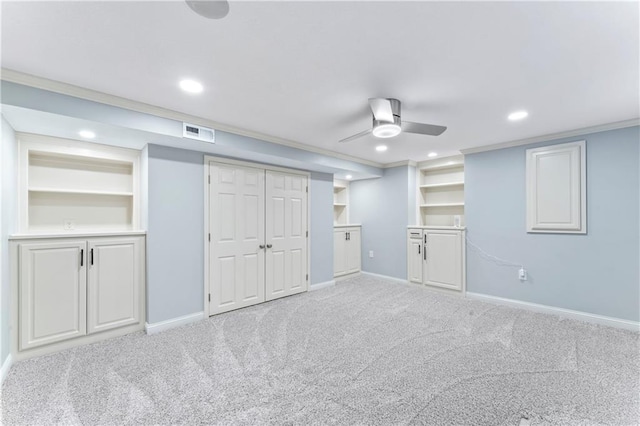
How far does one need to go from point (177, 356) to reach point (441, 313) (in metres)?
3.06

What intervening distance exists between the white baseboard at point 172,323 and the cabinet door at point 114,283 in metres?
0.20

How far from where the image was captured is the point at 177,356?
2.49 meters

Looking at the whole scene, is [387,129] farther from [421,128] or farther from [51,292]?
[51,292]

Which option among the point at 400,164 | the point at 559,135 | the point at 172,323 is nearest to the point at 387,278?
the point at 400,164

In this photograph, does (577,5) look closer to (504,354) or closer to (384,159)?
(504,354)

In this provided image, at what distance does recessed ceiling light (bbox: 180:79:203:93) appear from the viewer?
2.22 metres

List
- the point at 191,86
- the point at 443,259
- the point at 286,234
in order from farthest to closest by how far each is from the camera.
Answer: the point at 443,259, the point at 286,234, the point at 191,86

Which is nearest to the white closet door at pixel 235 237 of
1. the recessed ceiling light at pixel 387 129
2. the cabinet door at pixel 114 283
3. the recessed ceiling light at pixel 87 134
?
the cabinet door at pixel 114 283

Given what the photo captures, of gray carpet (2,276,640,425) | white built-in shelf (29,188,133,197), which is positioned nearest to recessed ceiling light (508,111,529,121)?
gray carpet (2,276,640,425)

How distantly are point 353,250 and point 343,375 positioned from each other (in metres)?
3.68

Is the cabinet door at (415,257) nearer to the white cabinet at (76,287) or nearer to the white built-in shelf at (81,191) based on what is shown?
the white cabinet at (76,287)

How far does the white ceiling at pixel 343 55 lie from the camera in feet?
4.83

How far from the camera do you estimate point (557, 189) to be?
11.7ft

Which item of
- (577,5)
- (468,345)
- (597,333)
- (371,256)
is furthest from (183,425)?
(371,256)
